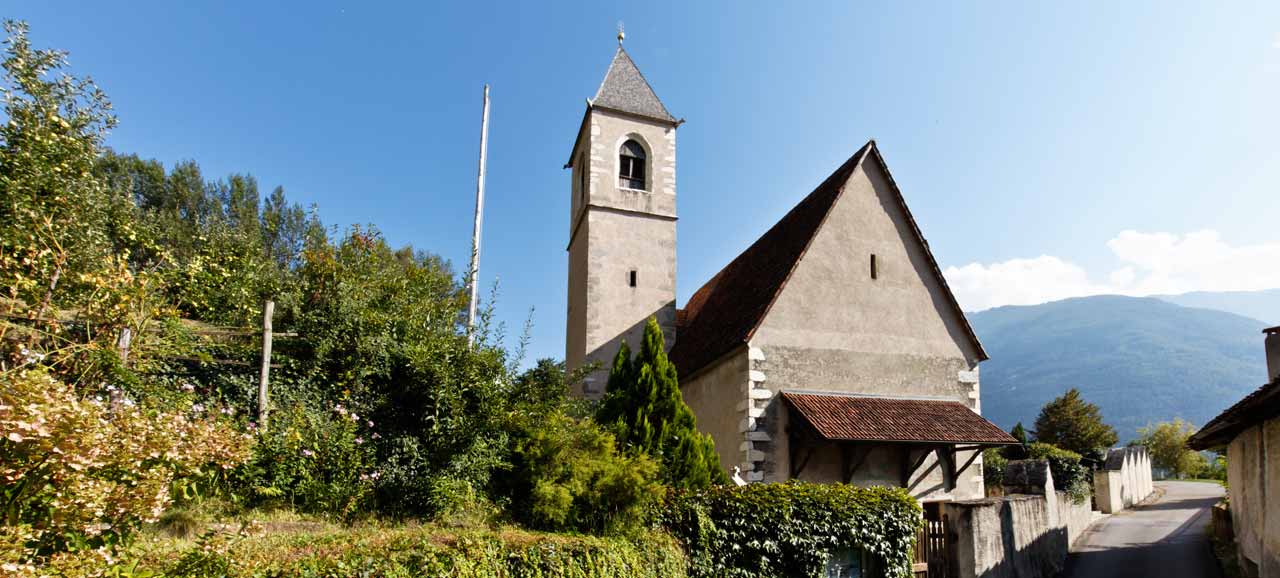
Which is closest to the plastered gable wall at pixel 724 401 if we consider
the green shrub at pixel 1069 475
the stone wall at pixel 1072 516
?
the stone wall at pixel 1072 516

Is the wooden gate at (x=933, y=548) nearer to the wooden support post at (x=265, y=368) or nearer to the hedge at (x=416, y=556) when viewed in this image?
the hedge at (x=416, y=556)

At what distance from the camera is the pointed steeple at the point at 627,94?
22.0m

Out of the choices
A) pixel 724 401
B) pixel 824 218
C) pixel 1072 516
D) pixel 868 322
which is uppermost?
pixel 824 218

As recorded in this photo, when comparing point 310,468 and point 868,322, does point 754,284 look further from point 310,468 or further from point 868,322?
point 310,468

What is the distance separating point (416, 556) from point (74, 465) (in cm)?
297

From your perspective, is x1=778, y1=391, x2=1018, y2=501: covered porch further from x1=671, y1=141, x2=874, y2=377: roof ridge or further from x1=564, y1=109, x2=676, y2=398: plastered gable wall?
x1=564, y1=109, x2=676, y2=398: plastered gable wall

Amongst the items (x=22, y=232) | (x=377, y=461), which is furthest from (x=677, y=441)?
(x=22, y=232)

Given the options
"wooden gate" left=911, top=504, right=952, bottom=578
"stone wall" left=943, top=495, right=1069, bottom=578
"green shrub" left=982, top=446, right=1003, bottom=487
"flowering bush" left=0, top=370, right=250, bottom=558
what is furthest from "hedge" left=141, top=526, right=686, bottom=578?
"green shrub" left=982, top=446, right=1003, bottom=487

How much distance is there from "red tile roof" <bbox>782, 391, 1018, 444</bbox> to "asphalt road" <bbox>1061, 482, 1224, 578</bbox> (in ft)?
13.9

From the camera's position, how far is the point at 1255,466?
40.0ft

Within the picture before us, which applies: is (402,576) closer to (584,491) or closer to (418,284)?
(584,491)

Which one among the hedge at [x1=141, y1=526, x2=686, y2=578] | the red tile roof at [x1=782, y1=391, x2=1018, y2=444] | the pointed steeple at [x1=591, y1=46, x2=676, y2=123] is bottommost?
the hedge at [x1=141, y1=526, x2=686, y2=578]

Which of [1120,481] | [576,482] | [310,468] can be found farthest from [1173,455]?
[310,468]

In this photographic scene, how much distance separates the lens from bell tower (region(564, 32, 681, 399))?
790 inches
